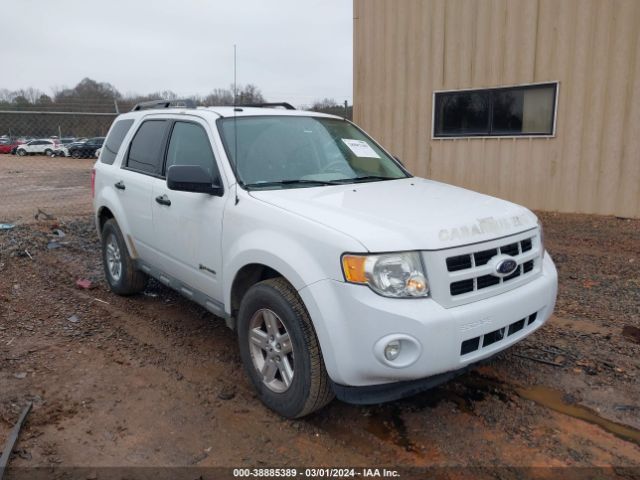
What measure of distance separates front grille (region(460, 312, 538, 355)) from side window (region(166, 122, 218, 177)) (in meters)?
2.05

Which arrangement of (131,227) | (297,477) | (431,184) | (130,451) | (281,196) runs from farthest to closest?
1. (131,227)
2. (431,184)
3. (281,196)
4. (130,451)
5. (297,477)

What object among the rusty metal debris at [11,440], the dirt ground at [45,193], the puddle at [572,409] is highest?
the dirt ground at [45,193]

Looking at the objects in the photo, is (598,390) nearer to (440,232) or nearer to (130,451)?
(440,232)

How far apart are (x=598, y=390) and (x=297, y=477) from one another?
2.11 metres

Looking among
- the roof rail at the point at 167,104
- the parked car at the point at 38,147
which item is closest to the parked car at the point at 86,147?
the parked car at the point at 38,147

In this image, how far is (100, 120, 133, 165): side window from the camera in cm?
546

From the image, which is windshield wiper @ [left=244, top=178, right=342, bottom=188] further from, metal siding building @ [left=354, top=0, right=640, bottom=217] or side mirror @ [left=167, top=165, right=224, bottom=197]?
metal siding building @ [left=354, top=0, right=640, bottom=217]

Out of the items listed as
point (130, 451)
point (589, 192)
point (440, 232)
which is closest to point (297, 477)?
point (130, 451)

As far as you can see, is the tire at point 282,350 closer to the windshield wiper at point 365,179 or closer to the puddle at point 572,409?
the windshield wiper at point 365,179

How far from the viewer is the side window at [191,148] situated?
392 centimetres

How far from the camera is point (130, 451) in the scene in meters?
2.95

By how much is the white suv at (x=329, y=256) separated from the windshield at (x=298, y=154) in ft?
0.05

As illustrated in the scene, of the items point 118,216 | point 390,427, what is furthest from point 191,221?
point 390,427

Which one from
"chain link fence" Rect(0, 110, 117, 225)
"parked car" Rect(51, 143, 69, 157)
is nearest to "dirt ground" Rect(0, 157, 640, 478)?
"chain link fence" Rect(0, 110, 117, 225)
